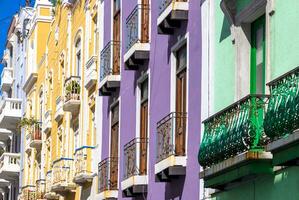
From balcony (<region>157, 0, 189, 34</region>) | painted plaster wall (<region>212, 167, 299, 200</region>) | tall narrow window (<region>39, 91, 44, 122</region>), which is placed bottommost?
painted plaster wall (<region>212, 167, 299, 200</region>)

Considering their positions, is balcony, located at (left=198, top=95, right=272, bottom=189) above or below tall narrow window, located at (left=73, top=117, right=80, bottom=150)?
below

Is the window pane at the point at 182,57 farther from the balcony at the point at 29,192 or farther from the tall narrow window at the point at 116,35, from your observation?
the balcony at the point at 29,192

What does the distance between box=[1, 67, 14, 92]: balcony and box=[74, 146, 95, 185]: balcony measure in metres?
24.0

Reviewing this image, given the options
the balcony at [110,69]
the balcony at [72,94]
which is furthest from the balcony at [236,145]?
the balcony at [72,94]

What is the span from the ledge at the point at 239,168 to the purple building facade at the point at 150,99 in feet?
7.20

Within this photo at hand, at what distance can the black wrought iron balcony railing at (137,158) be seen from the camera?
21453 mm

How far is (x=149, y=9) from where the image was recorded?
22.1 metres

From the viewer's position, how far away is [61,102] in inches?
1340

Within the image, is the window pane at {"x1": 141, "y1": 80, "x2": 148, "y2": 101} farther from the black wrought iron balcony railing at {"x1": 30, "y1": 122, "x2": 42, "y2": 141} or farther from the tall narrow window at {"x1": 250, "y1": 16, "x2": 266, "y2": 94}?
the black wrought iron balcony railing at {"x1": 30, "y1": 122, "x2": 42, "y2": 141}

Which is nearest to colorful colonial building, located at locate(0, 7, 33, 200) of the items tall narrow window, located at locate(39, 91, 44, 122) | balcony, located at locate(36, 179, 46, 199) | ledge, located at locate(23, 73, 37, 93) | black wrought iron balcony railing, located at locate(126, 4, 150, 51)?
ledge, located at locate(23, 73, 37, 93)

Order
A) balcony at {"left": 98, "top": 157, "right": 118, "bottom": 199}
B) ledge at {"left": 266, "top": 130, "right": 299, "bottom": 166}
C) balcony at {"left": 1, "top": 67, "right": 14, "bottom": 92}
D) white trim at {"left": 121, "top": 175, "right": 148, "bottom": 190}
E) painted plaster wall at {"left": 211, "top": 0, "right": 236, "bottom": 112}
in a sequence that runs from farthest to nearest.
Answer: balcony at {"left": 1, "top": 67, "right": 14, "bottom": 92}
balcony at {"left": 98, "top": 157, "right": 118, "bottom": 199}
white trim at {"left": 121, "top": 175, "right": 148, "bottom": 190}
painted plaster wall at {"left": 211, "top": 0, "right": 236, "bottom": 112}
ledge at {"left": 266, "top": 130, "right": 299, "bottom": 166}

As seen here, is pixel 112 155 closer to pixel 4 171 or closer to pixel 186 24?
pixel 186 24

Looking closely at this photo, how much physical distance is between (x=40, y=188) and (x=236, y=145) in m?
23.2

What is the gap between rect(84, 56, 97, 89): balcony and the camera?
1127 inches
